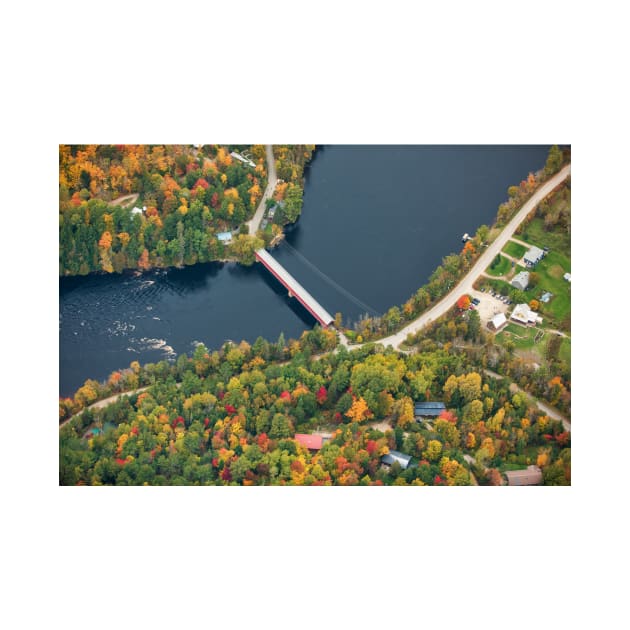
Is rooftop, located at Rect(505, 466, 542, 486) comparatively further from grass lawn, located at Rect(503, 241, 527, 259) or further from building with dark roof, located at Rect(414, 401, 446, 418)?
grass lawn, located at Rect(503, 241, 527, 259)

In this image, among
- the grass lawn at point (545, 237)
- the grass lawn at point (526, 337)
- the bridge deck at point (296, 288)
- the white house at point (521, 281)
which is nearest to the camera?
the grass lawn at point (526, 337)

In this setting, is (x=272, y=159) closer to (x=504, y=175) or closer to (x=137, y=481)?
(x=504, y=175)

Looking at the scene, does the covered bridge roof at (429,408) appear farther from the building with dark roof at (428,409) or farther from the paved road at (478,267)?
the paved road at (478,267)

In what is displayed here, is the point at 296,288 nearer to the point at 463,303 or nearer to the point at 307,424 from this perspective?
the point at 463,303

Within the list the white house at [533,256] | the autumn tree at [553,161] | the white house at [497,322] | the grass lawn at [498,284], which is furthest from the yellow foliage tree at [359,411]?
the autumn tree at [553,161]

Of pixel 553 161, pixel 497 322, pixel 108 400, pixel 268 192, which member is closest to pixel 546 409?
pixel 497 322

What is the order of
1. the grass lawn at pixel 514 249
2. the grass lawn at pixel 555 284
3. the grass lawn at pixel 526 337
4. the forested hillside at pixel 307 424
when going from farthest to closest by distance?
1. the grass lawn at pixel 514 249
2. the grass lawn at pixel 555 284
3. the grass lawn at pixel 526 337
4. the forested hillside at pixel 307 424

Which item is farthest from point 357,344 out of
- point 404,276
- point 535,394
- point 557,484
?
point 557,484
